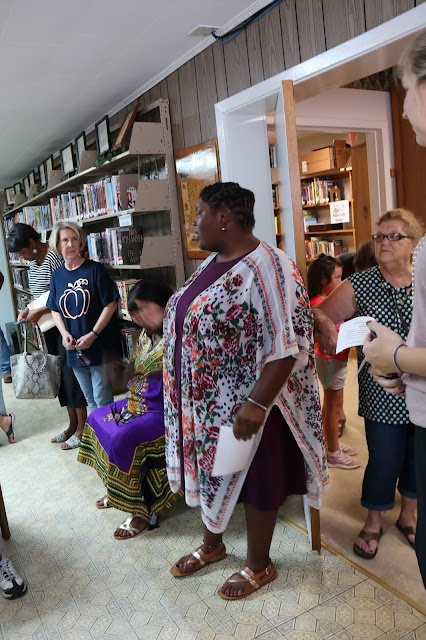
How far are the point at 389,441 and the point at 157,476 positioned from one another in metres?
1.01

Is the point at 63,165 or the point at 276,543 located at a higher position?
the point at 63,165

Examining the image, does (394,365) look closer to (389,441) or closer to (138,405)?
(389,441)

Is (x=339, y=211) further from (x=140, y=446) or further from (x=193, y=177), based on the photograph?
(x=140, y=446)

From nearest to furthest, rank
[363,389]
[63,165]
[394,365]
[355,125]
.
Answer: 1. [394,365]
2. [363,389]
3. [355,125]
4. [63,165]

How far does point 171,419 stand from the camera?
1907mm

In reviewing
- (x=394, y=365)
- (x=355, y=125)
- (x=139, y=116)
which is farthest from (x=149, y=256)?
(x=394, y=365)

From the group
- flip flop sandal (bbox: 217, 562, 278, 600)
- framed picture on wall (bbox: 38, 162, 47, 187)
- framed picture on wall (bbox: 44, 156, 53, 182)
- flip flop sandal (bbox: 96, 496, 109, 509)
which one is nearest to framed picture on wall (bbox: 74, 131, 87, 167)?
framed picture on wall (bbox: 44, 156, 53, 182)

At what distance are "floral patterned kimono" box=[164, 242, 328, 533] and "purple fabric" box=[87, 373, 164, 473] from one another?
45cm

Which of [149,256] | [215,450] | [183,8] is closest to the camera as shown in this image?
[215,450]

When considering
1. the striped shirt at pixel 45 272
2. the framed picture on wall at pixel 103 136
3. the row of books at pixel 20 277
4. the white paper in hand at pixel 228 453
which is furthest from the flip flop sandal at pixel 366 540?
the row of books at pixel 20 277

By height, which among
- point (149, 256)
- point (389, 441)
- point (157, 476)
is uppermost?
point (149, 256)

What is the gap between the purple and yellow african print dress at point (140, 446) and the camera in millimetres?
2246

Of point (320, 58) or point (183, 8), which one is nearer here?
point (320, 58)

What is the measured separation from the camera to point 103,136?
12.5 ft
